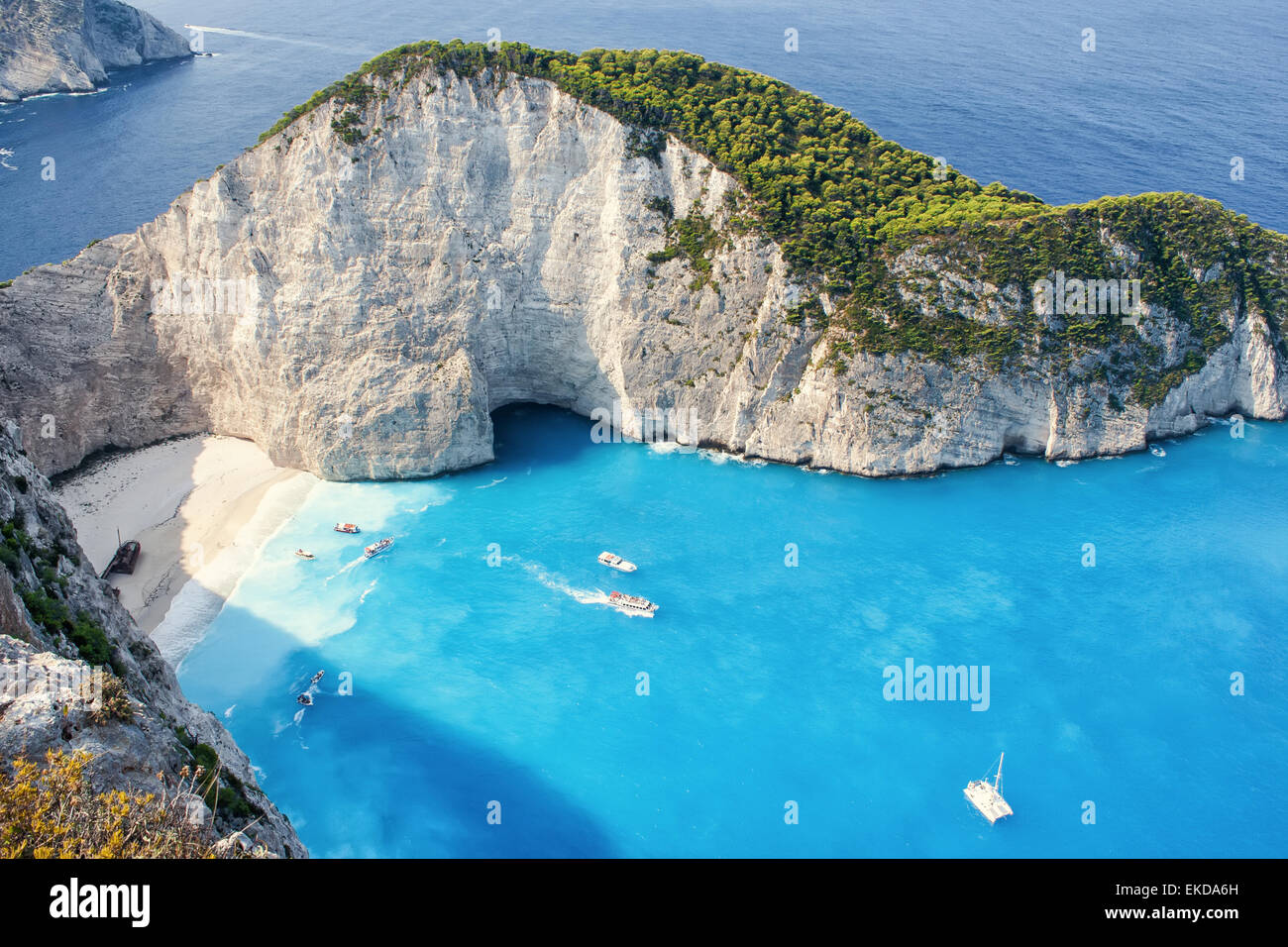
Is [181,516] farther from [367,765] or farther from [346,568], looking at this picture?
[367,765]

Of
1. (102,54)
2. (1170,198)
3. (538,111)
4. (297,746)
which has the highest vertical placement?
(102,54)

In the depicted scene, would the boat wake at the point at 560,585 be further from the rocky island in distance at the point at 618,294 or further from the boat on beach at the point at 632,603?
the rocky island in distance at the point at 618,294

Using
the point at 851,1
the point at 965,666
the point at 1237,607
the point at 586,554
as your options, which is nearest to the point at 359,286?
the point at 586,554

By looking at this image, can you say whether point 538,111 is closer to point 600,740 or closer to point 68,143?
point 600,740

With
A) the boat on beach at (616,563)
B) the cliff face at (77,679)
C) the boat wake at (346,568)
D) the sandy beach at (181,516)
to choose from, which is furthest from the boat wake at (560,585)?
the cliff face at (77,679)

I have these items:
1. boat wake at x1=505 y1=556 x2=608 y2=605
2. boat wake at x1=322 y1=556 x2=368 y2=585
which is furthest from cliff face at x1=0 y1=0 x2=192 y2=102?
boat wake at x1=505 y1=556 x2=608 y2=605

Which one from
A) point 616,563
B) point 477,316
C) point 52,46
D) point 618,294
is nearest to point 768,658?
point 616,563
